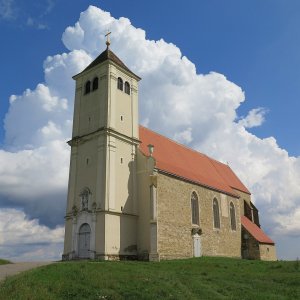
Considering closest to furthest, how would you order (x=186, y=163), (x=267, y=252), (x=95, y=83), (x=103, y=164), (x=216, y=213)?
(x=103, y=164), (x=95, y=83), (x=216, y=213), (x=186, y=163), (x=267, y=252)

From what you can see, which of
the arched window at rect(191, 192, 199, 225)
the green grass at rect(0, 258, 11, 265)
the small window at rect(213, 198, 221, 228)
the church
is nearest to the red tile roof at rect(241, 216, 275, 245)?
the church

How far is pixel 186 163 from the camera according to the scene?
3559cm

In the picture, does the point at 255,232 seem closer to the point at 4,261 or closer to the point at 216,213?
the point at 216,213

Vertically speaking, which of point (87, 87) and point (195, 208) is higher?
point (87, 87)

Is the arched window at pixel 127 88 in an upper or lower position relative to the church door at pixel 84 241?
upper

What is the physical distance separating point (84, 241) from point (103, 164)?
18.1 ft

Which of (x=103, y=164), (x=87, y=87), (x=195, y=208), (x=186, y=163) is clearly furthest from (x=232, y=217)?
(x=87, y=87)

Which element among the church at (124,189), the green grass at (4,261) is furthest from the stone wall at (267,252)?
the green grass at (4,261)

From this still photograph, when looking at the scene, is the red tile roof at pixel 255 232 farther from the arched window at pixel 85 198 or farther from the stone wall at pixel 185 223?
the arched window at pixel 85 198

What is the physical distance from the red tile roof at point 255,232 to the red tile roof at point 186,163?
11.7ft

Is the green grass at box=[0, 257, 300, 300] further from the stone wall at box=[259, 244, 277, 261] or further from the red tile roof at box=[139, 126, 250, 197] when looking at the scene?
the stone wall at box=[259, 244, 277, 261]

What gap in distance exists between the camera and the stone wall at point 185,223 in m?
27.4

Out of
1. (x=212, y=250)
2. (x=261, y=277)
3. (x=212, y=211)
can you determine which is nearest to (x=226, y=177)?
(x=212, y=211)

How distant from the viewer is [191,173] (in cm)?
3362
